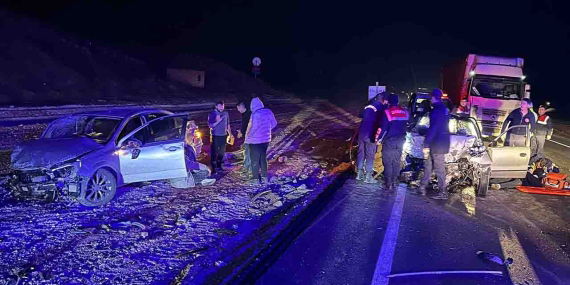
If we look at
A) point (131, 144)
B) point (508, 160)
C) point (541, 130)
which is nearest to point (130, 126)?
point (131, 144)

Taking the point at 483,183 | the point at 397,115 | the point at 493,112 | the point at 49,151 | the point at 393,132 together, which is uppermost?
the point at 397,115

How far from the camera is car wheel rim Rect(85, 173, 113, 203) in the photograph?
6816 millimetres

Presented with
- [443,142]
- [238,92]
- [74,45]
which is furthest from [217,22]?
[443,142]

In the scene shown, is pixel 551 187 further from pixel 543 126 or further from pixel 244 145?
pixel 244 145

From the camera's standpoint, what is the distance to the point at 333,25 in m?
100

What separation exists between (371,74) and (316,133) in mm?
69540

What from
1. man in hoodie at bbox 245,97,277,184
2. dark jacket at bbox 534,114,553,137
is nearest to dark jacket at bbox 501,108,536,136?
dark jacket at bbox 534,114,553,137

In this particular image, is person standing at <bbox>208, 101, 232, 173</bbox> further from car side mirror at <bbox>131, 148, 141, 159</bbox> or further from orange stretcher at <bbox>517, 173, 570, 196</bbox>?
orange stretcher at <bbox>517, 173, 570, 196</bbox>

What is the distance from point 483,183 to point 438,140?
1260mm

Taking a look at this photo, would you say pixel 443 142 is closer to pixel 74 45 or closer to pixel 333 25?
pixel 74 45

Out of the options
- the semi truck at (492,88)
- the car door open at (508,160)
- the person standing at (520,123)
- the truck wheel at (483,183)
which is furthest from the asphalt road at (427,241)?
the semi truck at (492,88)

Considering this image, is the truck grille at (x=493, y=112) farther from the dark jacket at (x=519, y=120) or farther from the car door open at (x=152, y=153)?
the car door open at (x=152, y=153)

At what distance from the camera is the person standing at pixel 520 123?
30.4ft

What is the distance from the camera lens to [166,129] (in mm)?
8070
